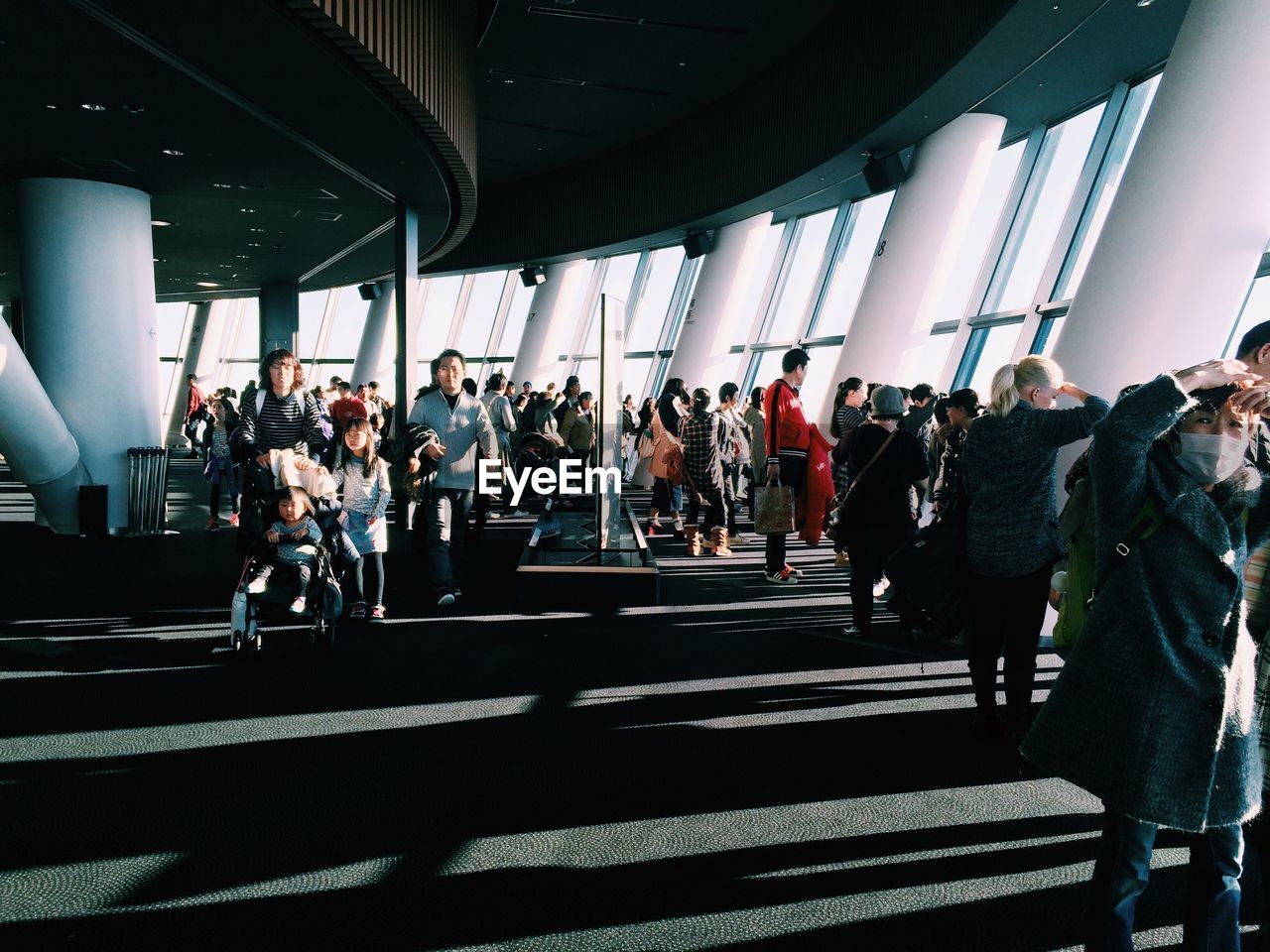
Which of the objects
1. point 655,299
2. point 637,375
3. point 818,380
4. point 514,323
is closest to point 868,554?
point 818,380

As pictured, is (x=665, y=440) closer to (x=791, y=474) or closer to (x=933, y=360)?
(x=791, y=474)

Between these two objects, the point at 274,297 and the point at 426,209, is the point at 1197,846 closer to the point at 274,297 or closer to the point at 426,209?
the point at 426,209

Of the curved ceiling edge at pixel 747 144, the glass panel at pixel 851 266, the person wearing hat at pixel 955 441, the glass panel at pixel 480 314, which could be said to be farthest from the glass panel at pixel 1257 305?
the glass panel at pixel 480 314

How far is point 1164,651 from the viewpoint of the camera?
6.82ft

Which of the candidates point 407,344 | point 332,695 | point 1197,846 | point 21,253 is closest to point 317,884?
point 332,695


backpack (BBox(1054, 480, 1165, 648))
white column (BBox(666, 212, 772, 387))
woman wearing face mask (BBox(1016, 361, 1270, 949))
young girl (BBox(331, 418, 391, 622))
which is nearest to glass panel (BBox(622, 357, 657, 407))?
white column (BBox(666, 212, 772, 387))

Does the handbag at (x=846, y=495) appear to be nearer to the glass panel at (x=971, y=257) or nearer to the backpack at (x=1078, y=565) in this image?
the backpack at (x=1078, y=565)

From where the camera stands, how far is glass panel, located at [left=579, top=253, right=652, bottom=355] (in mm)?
21414

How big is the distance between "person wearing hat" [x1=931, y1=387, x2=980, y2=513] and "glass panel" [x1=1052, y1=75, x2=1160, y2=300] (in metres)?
4.85

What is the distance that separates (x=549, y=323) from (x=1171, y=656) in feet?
68.3

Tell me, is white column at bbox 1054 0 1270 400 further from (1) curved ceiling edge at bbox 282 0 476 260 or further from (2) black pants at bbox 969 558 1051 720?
(1) curved ceiling edge at bbox 282 0 476 260

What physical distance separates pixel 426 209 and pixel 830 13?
18.9ft

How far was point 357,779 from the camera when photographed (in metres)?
3.58

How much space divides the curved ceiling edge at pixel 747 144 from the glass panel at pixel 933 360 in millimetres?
2853
